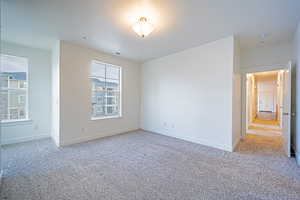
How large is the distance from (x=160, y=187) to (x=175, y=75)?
341 centimetres

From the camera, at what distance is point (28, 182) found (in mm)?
2098

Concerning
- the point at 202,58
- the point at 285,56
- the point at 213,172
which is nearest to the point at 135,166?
the point at 213,172

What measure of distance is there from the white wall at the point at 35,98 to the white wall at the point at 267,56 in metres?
6.26

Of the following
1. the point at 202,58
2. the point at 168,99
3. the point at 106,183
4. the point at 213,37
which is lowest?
the point at 106,183

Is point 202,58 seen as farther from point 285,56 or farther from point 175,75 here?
point 285,56

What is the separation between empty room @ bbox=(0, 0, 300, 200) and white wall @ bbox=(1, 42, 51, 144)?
3 cm

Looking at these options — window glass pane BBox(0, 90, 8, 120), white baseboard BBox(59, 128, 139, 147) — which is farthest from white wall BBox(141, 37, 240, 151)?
window glass pane BBox(0, 90, 8, 120)

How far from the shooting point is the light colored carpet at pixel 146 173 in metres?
1.88

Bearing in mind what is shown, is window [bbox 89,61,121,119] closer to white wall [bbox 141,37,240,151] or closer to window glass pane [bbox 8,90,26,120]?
white wall [bbox 141,37,240,151]

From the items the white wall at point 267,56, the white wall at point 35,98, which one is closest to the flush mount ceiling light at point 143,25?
the white wall at point 267,56

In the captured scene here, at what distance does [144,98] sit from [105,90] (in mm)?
1596

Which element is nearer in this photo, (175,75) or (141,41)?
(141,41)

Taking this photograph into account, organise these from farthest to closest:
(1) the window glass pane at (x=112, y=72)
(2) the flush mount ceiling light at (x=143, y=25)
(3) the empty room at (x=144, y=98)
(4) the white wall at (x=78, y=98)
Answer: (1) the window glass pane at (x=112, y=72) < (4) the white wall at (x=78, y=98) < (2) the flush mount ceiling light at (x=143, y=25) < (3) the empty room at (x=144, y=98)

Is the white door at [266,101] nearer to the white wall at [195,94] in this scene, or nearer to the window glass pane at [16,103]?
the white wall at [195,94]
